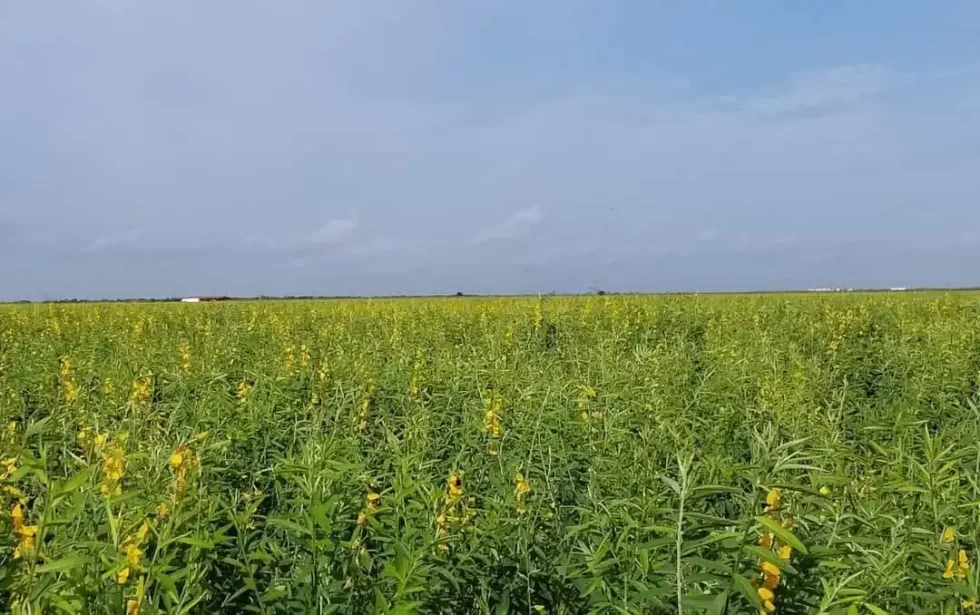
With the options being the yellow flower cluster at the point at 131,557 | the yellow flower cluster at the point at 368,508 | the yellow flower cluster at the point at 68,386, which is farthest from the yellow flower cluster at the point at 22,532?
the yellow flower cluster at the point at 68,386

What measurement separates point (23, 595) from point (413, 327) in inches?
458

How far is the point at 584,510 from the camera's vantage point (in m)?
2.58

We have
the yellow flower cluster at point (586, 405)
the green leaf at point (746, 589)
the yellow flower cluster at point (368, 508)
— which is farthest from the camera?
the yellow flower cluster at point (586, 405)

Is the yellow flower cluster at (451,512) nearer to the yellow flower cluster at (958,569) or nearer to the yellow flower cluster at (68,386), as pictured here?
the yellow flower cluster at (958,569)

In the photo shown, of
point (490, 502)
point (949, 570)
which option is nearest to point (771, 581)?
point (949, 570)

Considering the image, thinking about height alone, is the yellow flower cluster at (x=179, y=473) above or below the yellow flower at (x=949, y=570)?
above

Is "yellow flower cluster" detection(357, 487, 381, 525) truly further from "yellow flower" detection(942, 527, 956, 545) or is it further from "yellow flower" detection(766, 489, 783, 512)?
"yellow flower" detection(942, 527, 956, 545)

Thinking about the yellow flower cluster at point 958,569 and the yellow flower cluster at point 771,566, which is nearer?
the yellow flower cluster at point 771,566

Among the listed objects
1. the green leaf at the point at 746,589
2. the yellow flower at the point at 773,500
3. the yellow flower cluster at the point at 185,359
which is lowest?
the green leaf at the point at 746,589

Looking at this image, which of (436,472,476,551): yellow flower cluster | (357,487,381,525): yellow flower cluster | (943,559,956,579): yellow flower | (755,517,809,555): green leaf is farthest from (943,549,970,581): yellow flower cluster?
(357,487,381,525): yellow flower cluster

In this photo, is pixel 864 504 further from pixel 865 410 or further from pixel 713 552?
pixel 865 410

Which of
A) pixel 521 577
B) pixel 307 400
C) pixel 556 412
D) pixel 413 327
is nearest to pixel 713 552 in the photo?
pixel 521 577

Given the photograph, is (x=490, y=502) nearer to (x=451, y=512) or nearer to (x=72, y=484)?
(x=451, y=512)

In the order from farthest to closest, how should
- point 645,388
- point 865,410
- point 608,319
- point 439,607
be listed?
point 608,319 < point 865,410 < point 645,388 < point 439,607
